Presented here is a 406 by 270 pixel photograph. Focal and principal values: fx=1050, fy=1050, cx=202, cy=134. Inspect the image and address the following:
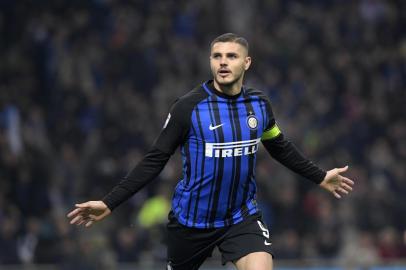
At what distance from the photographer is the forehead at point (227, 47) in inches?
273

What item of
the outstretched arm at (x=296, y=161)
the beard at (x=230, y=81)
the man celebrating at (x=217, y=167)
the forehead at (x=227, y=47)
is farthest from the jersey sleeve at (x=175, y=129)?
the outstretched arm at (x=296, y=161)

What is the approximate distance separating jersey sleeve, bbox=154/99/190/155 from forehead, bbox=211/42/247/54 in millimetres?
425

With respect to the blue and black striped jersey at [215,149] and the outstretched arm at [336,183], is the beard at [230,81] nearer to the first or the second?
the blue and black striped jersey at [215,149]

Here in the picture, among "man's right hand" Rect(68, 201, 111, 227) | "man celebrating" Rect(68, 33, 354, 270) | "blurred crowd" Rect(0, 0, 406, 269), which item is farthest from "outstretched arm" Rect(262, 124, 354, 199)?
"blurred crowd" Rect(0, 0, 406, 269)

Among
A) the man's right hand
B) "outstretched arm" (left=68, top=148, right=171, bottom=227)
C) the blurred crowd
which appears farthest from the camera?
the blurred crowd

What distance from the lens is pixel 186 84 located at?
1652 centimetres

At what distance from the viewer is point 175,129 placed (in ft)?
22.7

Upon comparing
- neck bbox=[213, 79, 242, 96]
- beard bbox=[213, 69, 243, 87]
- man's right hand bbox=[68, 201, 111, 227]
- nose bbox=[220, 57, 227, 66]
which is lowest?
man's right hand bbox=[68, 201, 111, 227]

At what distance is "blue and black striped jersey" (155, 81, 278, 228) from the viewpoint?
6.96m

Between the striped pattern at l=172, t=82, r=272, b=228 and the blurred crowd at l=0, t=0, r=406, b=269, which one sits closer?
the striped pattern at l=172, t=82, r=272, b=228

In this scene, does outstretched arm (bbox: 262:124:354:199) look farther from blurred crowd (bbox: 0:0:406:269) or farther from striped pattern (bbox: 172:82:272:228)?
blurred crowd (bbox: 0:0:406:269)

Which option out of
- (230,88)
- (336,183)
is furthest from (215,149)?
(336,183)

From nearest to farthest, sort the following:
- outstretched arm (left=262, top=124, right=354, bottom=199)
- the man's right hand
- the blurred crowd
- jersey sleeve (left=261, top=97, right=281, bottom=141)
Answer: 1. the man's right hand
2. jersey sleeve (left=261, top=97, right=281, bottom=141)
3. outstretched arm (left=262, top=124, right=354, bottom=199)
4. the blurred crowd

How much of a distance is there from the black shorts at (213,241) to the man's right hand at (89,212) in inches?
23.6
